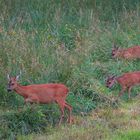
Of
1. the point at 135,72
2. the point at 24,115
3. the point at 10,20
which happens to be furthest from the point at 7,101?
the point at 10,20

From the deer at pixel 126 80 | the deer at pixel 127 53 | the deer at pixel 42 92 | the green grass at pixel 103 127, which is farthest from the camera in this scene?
the deer at pixel 127 53

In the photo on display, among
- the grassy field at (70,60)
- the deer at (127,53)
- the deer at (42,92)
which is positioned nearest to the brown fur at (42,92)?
the deer at (42,92)

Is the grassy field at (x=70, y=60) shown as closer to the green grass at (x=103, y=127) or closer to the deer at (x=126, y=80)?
the green grass at (x=103, y=127)

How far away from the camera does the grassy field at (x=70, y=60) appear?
10602 mm

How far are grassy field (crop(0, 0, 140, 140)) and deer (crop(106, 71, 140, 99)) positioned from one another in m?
0.16

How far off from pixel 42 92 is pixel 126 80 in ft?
8.20

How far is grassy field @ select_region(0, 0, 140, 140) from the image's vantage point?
34.8 feet

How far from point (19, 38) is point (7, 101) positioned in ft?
8.67

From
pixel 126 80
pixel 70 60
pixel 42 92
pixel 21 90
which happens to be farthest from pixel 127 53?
pixel 21 90

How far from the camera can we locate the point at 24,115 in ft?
35.0

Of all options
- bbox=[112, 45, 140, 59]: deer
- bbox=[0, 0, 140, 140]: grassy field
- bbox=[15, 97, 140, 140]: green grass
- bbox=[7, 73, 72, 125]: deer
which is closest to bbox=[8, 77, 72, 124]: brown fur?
bbox=[7, 73, 72, 125]: deer

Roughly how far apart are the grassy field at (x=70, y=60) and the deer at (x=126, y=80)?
0.54ft

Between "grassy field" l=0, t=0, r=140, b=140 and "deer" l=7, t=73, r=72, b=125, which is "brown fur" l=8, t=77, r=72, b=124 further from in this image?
"grassy field" l=0, t=0, r=140, b=140

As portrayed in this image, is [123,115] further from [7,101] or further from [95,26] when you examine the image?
[95,26]
